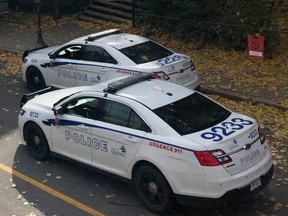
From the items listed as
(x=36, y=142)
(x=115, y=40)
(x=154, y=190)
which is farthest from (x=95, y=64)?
(x=154, y=190)

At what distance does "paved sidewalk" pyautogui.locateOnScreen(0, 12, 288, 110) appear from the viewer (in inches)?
434

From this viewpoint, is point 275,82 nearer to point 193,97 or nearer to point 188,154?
point 193,97

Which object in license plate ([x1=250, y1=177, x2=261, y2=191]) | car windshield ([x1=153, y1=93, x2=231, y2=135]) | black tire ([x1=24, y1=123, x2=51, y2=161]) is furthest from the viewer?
black tire ([x1=24, y1=123, x2=51, y2=161])

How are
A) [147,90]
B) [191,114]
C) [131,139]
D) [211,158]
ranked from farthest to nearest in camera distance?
1. [147,90]
2. [191,114]
3. [131,139]
4. [211,158]

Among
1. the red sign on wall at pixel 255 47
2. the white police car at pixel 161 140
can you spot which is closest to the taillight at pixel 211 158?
the white police car at pixel 161 140

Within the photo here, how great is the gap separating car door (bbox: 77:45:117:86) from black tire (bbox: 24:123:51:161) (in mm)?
2564

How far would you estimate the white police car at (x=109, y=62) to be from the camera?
10.3 meters

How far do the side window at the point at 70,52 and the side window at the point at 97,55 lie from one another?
0.19 m

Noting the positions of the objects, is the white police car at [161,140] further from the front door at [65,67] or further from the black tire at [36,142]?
the front door at [65,67]

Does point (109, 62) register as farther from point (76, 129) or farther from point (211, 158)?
point (211, 158)

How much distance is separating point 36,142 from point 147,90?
2.41m

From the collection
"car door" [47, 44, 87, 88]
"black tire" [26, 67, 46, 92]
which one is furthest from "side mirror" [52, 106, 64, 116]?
"black tire" [26, 67, 46, 92]

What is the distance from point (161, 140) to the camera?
21.5 ft

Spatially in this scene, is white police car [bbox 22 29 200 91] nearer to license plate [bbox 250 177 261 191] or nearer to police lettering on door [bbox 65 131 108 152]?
police lettering on door [bbox 65 131 108 152]
